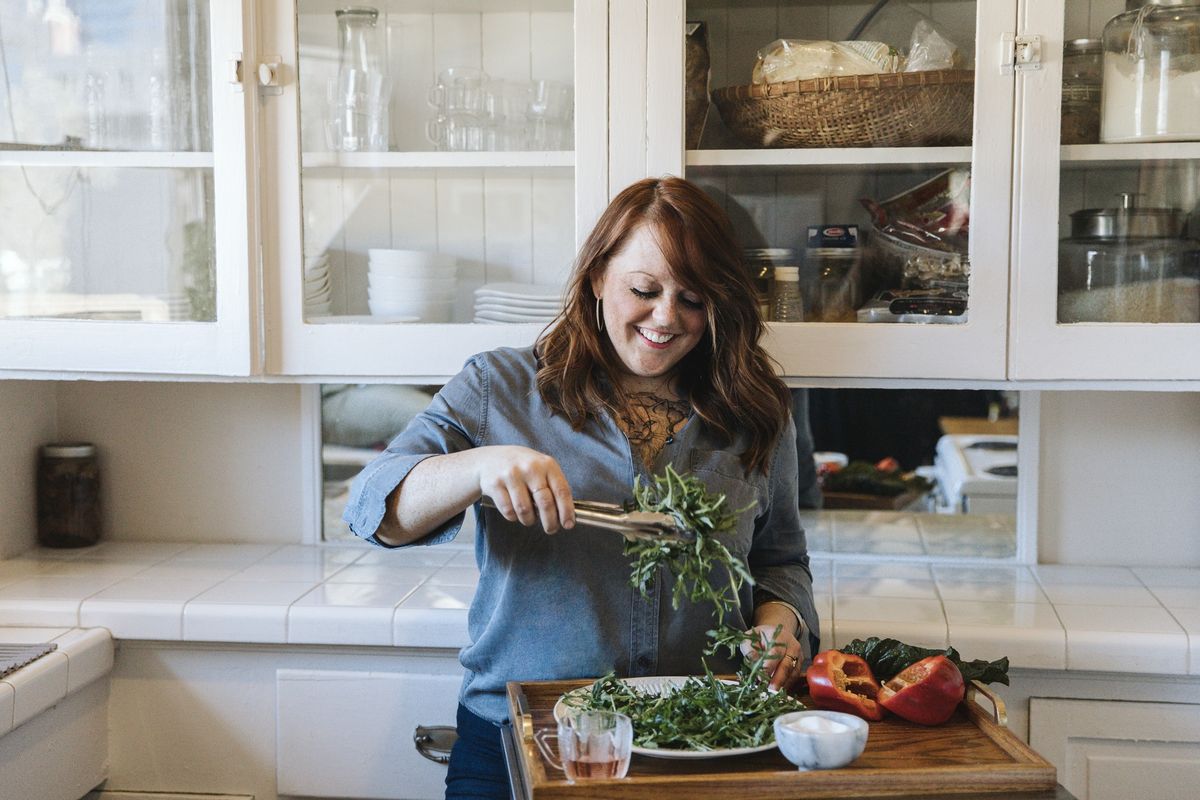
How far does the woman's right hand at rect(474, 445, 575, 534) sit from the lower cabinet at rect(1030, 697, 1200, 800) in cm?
92

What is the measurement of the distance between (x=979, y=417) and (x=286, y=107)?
51.5 inches

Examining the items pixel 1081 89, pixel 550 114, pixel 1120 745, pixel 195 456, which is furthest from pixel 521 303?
pixel 1120 745

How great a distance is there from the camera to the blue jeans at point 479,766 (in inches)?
64.9

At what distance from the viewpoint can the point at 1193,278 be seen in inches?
75.7

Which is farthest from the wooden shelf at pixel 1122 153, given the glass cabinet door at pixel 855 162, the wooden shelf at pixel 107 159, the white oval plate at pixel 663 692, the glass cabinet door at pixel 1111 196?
the wooden shelf at pixel 107 159

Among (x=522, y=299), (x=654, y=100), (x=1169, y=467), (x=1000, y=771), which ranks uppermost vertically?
(x=654, y=100)

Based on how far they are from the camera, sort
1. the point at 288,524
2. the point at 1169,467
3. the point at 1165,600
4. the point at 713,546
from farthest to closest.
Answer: the point at 288,524 → the point at 1169,467 → the point at 1165,600 → the point at 713,546

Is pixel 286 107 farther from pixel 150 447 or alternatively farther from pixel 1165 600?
pixel 1165 600

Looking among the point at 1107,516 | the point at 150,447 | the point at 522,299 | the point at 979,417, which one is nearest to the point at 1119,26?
the point at 979,417

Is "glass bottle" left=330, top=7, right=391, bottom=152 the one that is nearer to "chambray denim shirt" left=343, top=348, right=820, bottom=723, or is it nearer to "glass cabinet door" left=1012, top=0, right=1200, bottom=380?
"chambray denim shirt" left=343, top=348, right=820, bottom=723

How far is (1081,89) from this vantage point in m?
1.91

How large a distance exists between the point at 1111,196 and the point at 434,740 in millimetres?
1341

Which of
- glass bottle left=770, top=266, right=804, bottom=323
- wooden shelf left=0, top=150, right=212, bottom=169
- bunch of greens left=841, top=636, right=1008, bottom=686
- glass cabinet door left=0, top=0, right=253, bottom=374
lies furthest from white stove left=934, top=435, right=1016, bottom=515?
wooden shelf left=0, top=150, right=212, bottom=169

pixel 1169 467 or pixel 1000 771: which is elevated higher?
pixel 1169 467
